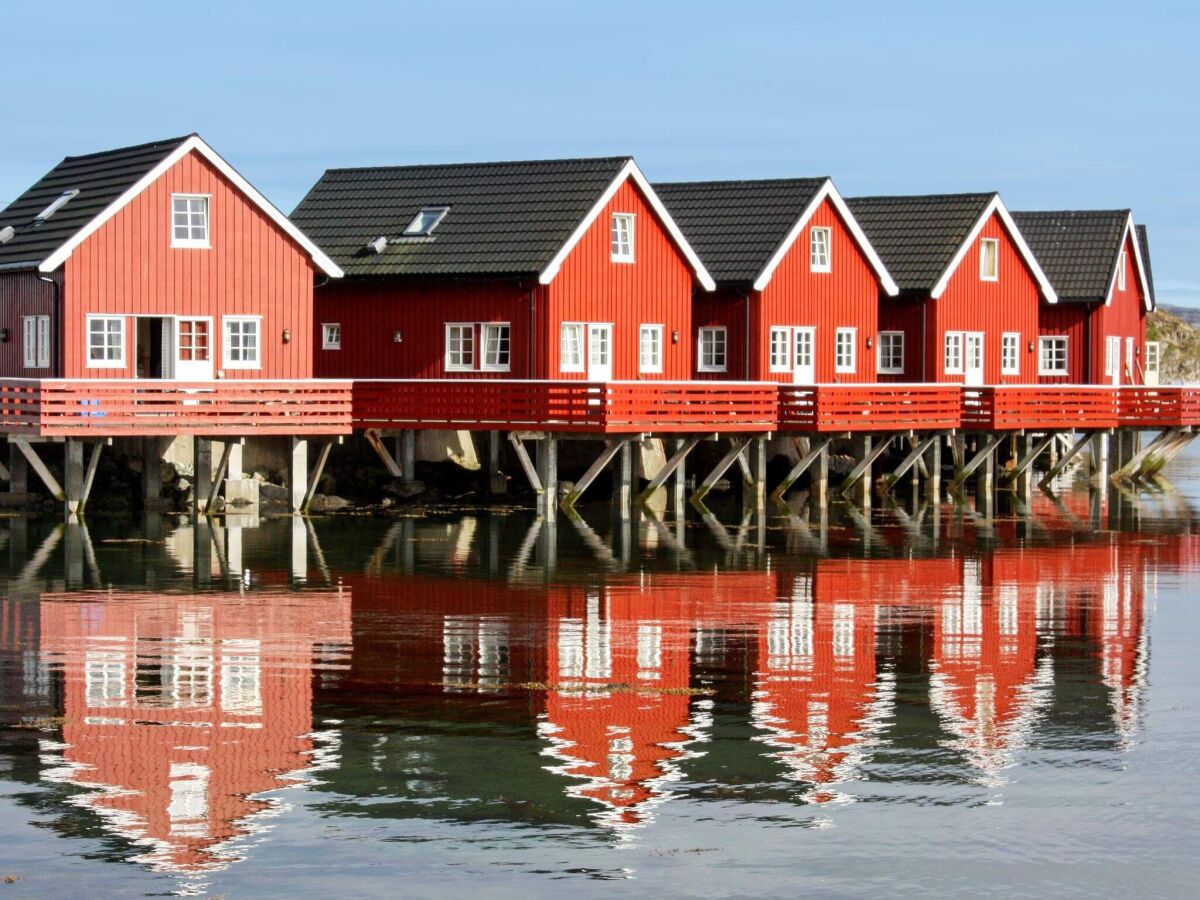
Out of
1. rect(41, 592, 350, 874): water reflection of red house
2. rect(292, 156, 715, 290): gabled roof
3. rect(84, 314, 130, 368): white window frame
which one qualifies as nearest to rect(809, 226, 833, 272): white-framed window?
rect(292, 156, 715, 290): gabled roof

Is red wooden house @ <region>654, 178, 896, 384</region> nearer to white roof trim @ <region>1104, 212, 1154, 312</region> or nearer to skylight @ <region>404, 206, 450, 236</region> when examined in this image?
skylight @ <region>404, 206, 450, 236</region>

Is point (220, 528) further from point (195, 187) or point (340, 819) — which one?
point (340, 819)

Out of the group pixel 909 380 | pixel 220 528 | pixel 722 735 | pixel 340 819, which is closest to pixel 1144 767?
pixel 722 735

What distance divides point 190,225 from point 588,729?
24345 millimetres

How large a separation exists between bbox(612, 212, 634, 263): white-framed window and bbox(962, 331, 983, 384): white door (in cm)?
1224

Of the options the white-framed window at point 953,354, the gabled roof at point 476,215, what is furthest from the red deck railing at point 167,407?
the white-framed window at point 953,354

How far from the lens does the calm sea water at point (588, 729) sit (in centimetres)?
1335

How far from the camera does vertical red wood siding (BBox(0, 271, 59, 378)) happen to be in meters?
38.2

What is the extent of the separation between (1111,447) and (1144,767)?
1793 inches

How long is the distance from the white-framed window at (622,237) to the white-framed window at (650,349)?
1575 mm

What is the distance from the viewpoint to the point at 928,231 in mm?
53094

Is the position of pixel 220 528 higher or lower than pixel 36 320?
lower

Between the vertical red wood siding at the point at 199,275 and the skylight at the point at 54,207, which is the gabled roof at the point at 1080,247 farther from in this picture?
the skylight at the point at 54,207

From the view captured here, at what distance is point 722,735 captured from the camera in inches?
667
